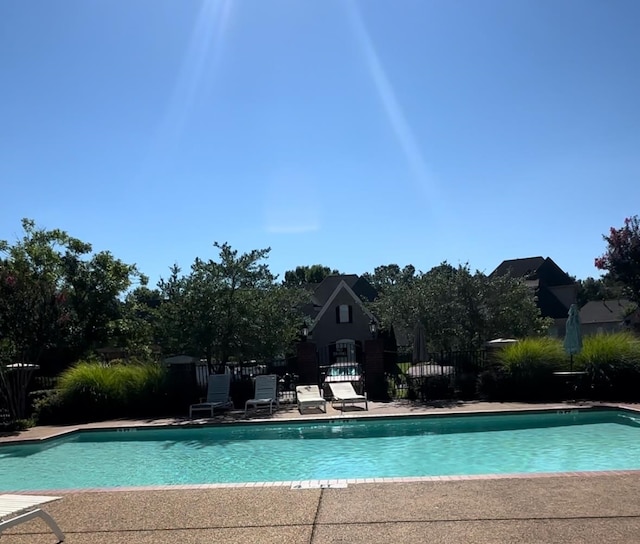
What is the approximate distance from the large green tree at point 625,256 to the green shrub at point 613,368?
30.8 ft

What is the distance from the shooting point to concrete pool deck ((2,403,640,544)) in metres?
4.86

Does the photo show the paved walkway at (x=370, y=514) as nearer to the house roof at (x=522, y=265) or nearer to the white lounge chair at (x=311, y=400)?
the white lounge chair at (x=311, y=400)

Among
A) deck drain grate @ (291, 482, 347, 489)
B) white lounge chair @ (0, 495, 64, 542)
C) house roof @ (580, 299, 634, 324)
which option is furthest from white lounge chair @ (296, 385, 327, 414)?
house roof @ (580, 299, 634, 324)

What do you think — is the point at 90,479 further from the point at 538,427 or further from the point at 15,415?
the point at 538,427

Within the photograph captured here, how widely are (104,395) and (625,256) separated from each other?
2026 cm

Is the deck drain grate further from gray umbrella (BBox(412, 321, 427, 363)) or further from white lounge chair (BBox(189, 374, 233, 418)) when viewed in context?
gray umbrella (BBox(412, 321, 427, 363))

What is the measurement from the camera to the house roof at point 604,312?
44406 millimetres

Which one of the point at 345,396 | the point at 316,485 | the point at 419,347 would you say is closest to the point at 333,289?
the point at 419,347

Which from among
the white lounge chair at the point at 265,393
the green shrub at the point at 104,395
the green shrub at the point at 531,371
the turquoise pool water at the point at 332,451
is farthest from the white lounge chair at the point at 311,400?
the green shrub at the point at 531,371

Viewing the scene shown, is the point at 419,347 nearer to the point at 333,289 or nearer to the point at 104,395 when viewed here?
the point at 104,395

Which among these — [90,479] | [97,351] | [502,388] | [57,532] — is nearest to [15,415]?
[90,479]

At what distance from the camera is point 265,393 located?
50.7ft

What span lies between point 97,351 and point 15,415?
9038 mm

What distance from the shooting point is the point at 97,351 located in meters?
23.4
